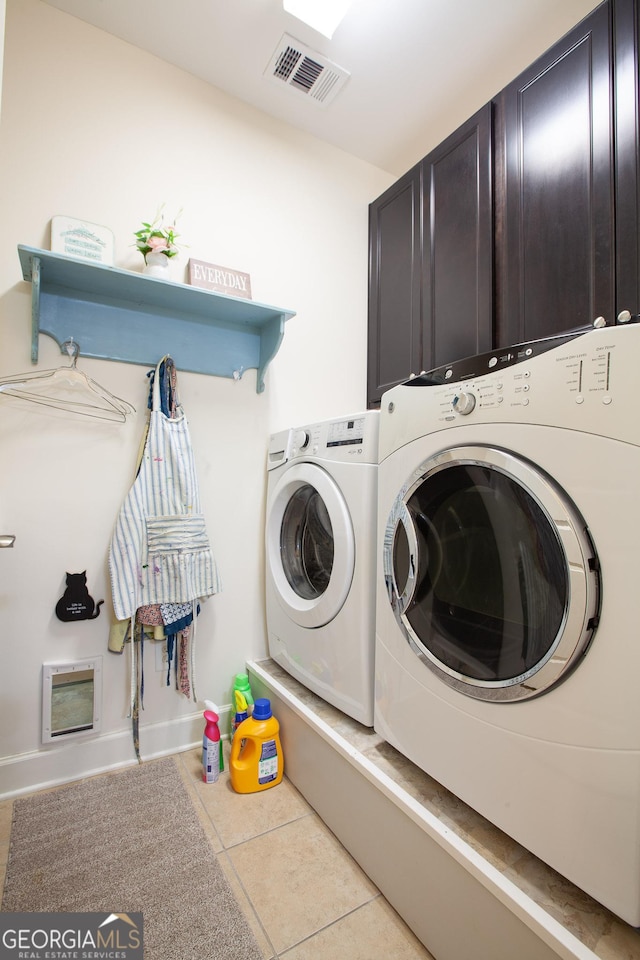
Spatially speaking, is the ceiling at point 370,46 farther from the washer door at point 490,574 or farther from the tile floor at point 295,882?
the tile floor at point 295,882

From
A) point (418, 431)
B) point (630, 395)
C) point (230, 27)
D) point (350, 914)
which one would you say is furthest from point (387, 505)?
point (230, 27)

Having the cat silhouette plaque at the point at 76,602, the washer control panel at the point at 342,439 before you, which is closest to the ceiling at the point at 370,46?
the washer control panel at the point at 342,439

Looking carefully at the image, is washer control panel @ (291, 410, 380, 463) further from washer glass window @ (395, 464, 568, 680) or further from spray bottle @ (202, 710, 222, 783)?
spray bottle @ (202, 710, 222, 783)

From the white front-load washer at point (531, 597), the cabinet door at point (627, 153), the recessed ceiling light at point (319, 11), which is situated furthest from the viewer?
the recessed ceiling light at point (319, 11)

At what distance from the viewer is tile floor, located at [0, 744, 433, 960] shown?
1.00 meters

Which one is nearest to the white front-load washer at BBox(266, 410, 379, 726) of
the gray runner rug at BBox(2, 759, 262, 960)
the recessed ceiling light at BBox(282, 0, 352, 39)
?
the gray runner rug at BBox(2, 759, 262, 960)

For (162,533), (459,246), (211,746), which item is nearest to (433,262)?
(459,246)

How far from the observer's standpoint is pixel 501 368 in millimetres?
917

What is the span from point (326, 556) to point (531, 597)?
31.1 inches

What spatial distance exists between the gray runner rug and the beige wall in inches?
6.1

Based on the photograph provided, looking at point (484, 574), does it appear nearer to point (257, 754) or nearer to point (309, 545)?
point (309, 545)

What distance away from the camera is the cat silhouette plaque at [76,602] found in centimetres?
150

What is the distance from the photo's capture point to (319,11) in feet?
4.69

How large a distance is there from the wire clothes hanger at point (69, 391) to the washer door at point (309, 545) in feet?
2.18
